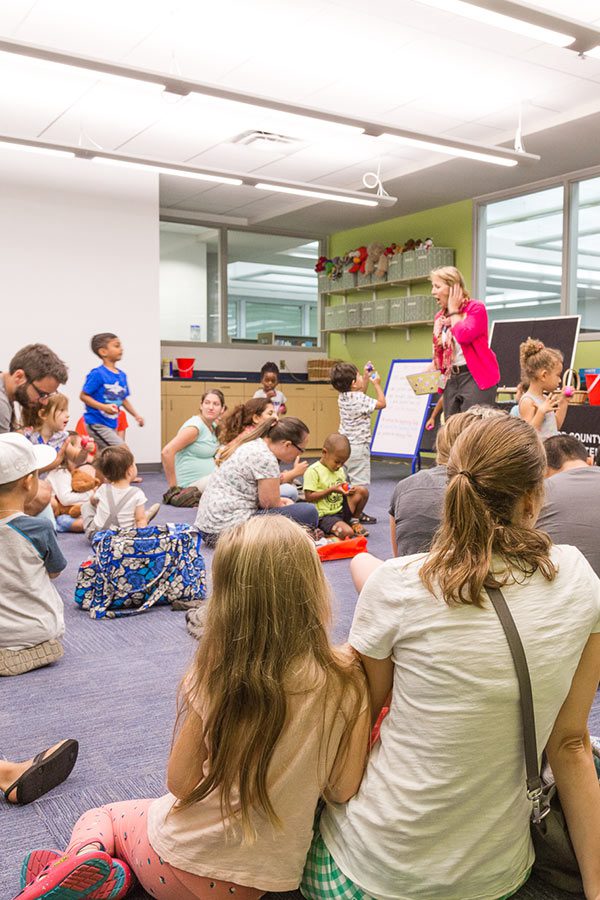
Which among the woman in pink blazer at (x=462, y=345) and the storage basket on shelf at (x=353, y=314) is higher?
the storage basket on shelf at (x=353, y=314)

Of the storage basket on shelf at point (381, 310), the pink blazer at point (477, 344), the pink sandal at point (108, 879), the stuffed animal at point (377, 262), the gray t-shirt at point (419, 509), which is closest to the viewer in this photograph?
the pink sandal at point (108, 879)

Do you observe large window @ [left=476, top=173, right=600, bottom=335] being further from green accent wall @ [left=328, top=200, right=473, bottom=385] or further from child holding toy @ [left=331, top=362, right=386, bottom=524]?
child holding toy @ [left=331, top=362, right=386, bottom=524]

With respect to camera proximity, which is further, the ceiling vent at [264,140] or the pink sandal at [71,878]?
the ceiling vent at [264,140]

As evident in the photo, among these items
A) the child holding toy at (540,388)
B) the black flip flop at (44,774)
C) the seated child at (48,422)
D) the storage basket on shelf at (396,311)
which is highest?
the storage basket on shelf at (396,311)

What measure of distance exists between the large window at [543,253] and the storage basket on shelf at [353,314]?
1758 mm

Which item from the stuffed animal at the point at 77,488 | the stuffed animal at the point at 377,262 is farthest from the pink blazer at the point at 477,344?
the stuffed animal at the point at 377,262

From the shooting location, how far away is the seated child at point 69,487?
5.54 m

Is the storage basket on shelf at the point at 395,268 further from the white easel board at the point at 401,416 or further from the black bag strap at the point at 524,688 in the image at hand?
the black bag strap at the point at 524,688

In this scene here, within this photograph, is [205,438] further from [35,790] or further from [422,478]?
[35,790]

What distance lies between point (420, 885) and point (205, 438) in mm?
4893

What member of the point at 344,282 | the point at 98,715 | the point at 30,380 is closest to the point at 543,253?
→ the point at 344,282

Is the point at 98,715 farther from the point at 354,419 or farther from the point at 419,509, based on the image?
the point at 354,419

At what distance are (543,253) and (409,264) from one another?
1.59m

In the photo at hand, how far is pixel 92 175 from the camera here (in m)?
8.02
